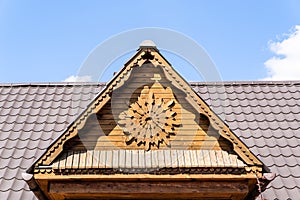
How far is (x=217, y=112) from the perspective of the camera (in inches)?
332

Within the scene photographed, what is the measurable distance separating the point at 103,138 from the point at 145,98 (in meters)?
0.76

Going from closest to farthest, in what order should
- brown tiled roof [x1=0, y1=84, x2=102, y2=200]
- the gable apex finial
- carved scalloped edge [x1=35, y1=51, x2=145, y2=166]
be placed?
carved scalloped edge [x1=35, y1=51, x2=145, y2=166], the gable apex finial, brown tiled roof [x1=0, y1=84, x2=102, y2=200]

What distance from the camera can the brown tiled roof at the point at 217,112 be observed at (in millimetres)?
6746

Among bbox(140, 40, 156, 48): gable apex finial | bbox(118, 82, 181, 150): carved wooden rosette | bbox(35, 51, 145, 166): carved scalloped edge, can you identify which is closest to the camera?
bbox(35, 51, 145, 166): carved scalloped edge

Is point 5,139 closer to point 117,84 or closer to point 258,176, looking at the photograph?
point 117,84

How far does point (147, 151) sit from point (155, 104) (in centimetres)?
A: 64

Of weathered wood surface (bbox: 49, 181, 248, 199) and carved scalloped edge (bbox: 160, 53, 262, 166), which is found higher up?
carved scalloped edge (bbox: 160, 53, 262, 166)

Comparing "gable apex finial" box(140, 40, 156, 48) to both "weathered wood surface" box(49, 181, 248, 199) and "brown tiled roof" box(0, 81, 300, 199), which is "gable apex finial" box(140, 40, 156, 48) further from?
"brown tiled roof" box(0, 81, 300, 199)

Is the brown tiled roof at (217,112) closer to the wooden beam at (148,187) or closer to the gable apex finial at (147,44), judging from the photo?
the wooden beam at (148,187)

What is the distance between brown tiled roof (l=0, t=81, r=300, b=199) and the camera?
6.75m

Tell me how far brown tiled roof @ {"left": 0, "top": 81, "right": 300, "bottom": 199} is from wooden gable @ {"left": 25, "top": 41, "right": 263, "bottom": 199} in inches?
45.9

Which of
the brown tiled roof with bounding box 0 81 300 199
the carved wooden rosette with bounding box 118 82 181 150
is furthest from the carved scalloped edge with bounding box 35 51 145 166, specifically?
the brown tiled roof with bounding box 0 81 300 199

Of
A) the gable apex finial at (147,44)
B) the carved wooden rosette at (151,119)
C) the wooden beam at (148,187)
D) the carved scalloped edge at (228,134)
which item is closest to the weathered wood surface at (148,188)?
the wooden beam at (148,187)

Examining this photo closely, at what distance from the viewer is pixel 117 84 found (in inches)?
230
